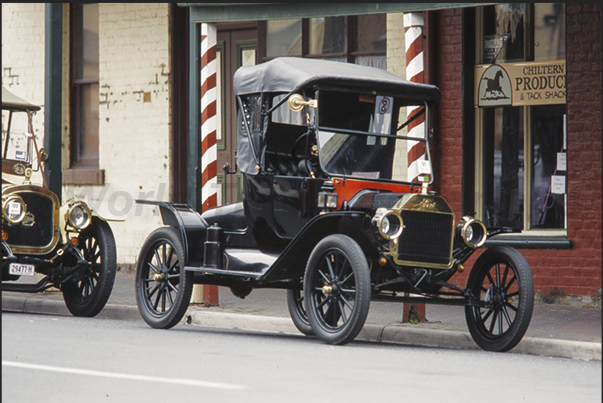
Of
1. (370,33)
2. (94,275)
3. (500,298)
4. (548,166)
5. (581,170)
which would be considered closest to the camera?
(500,298)

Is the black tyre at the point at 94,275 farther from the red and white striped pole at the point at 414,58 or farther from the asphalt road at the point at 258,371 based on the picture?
the red and white striped pole at the point at 414,58

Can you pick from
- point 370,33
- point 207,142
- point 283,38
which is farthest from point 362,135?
point 283,38

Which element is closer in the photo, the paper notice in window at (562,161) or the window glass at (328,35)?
the paper notice in window at (562,161)

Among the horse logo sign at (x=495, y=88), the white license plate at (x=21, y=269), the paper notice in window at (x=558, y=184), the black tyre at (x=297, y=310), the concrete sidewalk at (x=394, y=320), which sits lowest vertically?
the concrete sidewalk at (x=394, y=320)

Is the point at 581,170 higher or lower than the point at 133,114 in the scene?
lower

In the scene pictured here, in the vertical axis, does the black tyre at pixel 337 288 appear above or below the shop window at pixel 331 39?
below

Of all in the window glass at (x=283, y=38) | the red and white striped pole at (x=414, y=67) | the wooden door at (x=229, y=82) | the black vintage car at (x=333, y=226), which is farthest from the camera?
the wooden door at (x=229, y=82)

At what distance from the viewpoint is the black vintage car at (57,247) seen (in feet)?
33.9

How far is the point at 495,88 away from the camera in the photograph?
12383 mm

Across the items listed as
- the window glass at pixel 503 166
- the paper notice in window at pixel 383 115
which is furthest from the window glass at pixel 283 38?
the paper notice in window at pixel 383 115

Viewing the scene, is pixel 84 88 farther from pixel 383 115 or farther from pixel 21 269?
pixel 383 115

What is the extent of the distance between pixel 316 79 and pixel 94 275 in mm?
3419

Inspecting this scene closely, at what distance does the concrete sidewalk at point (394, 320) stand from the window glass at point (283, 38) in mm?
3435

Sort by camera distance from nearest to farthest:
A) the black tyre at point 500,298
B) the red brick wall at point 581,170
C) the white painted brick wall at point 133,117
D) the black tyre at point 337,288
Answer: the black tyre at point 337,288, the black tyre at point 500,298, the red brick wall at point 581,170, the white painted brick wall at point 133,117
